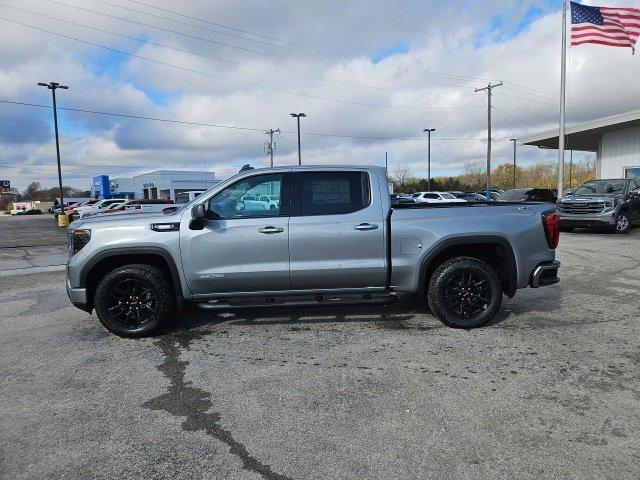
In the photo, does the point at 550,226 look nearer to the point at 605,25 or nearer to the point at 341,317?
the point at 341,317

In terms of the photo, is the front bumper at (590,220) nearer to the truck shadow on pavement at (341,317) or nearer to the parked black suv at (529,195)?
the parked black suv at (529,195)

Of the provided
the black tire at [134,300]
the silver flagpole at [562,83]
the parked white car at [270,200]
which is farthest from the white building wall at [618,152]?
the black tire at [134,300]

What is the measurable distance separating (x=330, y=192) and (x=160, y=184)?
224 ft

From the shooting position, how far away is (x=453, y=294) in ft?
17.2

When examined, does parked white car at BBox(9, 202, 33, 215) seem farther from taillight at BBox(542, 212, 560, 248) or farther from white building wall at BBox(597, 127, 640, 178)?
taillight at BBox(542, 212, 560, 248)

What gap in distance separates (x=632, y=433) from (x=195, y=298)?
4.10 m

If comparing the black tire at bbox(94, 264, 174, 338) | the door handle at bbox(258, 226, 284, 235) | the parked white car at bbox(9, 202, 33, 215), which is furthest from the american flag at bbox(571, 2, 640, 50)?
the parked white car at bbox(9, 202, 33, 215)

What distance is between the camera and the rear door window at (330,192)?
16.9ft

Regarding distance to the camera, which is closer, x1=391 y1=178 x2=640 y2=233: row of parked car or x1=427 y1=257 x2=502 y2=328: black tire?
x1=427 y1=257 x2=502 y2=328: black tire

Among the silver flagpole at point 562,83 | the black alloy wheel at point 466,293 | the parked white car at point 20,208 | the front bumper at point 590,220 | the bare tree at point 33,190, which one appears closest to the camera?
the black alloy wheel at point 466,293

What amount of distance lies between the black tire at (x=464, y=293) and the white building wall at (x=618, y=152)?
977 inches

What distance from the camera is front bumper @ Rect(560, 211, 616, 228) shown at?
1498 cm

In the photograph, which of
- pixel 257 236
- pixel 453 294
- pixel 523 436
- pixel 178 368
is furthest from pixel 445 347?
pixel 178 368

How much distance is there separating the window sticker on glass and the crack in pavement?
2.24 meters
